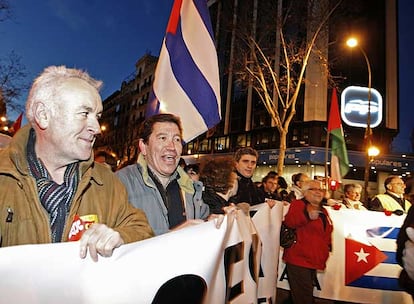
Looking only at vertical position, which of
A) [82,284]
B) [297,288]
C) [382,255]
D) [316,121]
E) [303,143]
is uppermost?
[316,121]

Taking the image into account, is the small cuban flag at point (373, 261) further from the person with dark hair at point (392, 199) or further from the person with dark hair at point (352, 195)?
the person with dark hair at point (352, 195)

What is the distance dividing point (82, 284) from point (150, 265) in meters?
0.33

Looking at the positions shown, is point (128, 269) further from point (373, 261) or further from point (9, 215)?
point (373, 261)

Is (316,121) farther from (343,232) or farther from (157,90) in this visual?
(157,90)

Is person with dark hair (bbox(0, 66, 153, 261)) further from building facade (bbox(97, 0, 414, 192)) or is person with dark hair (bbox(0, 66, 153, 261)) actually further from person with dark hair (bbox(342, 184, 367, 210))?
building facade (bbox(97, 0, 414, 192))

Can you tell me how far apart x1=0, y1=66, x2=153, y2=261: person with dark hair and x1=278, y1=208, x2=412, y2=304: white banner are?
14.9 ft

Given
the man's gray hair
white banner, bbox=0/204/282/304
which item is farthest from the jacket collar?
the man's gray hair

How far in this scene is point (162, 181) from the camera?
289cm

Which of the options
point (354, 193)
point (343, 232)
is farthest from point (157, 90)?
point (354, 193)

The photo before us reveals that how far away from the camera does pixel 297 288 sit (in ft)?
16.2

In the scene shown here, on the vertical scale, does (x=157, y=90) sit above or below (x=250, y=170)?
above

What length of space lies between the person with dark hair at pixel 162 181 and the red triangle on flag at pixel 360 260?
12.1ft

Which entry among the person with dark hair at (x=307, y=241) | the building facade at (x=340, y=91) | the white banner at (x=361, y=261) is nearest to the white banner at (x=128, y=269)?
the person with dark hair at (x=307, y=241)

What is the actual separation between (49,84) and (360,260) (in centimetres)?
543
